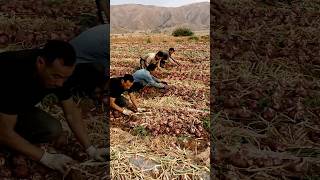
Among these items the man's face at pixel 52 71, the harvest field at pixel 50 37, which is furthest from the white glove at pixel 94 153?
the man's face at pixel 52 71

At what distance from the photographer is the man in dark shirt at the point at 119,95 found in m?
5.70

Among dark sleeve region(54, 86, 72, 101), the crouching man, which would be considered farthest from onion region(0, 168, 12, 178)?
the crouching man

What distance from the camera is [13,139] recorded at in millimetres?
3568

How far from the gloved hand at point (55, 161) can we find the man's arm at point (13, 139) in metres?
0.05

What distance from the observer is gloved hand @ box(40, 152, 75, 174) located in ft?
12.4

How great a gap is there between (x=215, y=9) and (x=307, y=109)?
16.1 ft

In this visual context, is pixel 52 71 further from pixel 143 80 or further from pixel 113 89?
pixel 143 80

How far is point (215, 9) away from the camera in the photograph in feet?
32.9

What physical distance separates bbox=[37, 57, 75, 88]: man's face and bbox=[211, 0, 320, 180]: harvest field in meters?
1.54

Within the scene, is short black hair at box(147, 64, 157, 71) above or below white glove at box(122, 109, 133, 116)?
above

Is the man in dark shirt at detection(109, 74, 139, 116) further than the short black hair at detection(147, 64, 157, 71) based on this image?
No

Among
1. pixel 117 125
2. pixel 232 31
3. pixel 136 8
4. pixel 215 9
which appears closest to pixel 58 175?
pixel 117 125

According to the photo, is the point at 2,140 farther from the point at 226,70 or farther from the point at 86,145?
the point at 226,70

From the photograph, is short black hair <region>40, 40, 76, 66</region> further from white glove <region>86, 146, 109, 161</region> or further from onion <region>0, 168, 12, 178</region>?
onion <region>0, 168, 12, 178</region>
